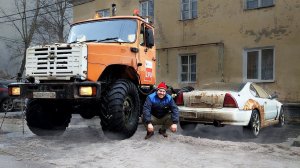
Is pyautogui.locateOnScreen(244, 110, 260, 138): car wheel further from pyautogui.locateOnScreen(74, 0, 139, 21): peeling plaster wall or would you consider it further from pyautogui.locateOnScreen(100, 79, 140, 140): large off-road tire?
pyautogui.locateOnScreen(74, 0, 139, 21): peeling plaster wall

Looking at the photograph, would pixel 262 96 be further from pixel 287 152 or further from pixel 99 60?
pixel 99 60

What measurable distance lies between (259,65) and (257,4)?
2.25m

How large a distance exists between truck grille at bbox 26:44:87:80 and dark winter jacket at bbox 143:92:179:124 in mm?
1377

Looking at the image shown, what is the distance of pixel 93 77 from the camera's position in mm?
7918

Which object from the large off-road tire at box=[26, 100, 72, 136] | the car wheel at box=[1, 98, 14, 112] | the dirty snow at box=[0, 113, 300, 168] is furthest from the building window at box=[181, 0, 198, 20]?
the dirty snow at box=[0, 113, 300, 168]

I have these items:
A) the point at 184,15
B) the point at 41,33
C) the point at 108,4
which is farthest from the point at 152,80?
the point at 41,33

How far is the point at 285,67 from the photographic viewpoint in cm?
1436

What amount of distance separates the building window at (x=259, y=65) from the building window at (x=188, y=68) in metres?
2.56

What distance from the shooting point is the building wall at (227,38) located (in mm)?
14305

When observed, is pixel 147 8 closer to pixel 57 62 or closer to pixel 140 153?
pixel 57 62

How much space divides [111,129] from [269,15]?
9096mm

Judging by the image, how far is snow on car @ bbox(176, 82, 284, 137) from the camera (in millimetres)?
9016

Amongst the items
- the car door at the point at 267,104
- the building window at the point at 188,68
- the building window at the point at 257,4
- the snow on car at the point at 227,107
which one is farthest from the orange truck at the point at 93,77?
the building window at the point at 188,68

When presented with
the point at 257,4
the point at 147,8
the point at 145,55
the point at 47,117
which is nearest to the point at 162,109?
the point at 145,55
